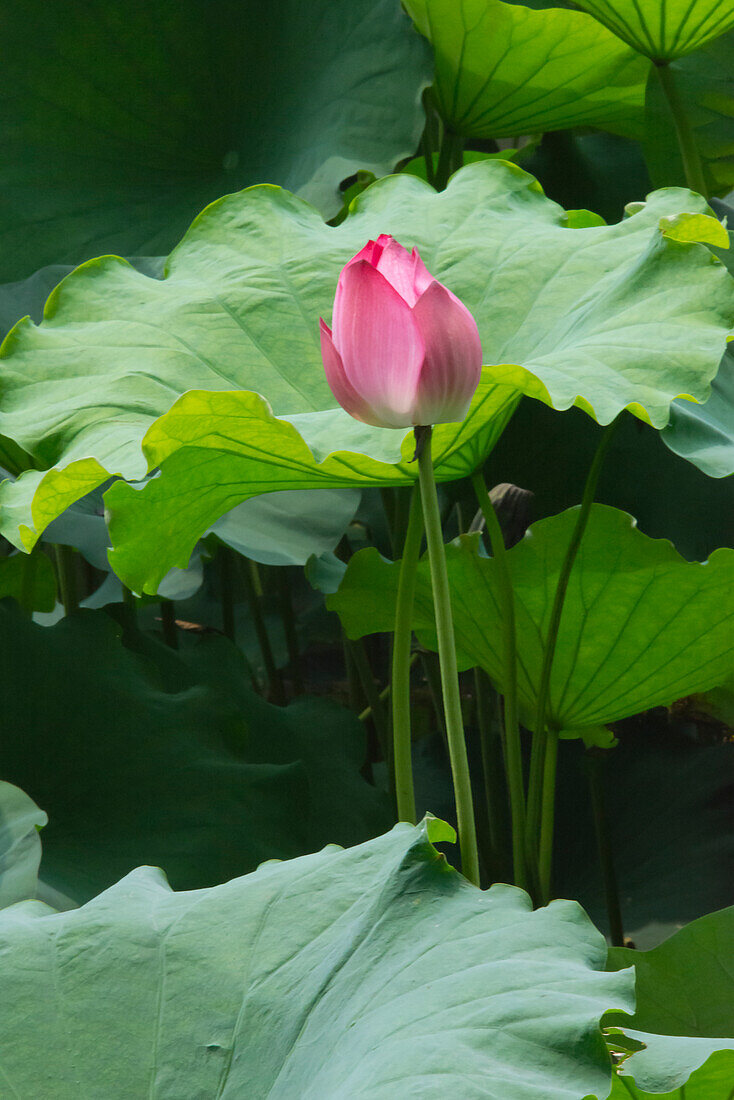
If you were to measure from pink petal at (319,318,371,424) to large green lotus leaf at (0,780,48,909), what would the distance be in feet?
1.24

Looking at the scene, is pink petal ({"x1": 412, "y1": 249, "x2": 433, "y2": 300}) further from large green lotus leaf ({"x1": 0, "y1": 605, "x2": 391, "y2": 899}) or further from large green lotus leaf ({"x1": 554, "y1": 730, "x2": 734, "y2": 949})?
large green lotus leaf ({"x1": 554, "y1": 730, "x2": 734, "y2": 949})

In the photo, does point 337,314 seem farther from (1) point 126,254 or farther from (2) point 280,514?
(1) point 126,254

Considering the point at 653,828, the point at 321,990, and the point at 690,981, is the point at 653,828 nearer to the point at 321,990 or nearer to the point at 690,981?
the point at 690,981

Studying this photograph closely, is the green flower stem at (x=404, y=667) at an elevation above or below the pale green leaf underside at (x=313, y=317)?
below

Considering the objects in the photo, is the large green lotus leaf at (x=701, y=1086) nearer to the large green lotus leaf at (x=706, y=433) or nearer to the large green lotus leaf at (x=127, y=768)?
the large green lotus leaf at (x=706, y=433)

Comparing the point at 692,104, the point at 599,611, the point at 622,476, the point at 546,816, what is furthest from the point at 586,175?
the point at 546,816

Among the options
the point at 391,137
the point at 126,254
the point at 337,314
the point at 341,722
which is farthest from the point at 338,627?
the point at 337,314

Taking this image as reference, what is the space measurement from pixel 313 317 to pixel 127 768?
0.45 m

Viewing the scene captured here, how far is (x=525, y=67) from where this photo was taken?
1135mm

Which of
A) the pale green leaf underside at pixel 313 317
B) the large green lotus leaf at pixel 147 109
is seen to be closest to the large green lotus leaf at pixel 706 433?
the pale green leaf underside at pixel 313 317

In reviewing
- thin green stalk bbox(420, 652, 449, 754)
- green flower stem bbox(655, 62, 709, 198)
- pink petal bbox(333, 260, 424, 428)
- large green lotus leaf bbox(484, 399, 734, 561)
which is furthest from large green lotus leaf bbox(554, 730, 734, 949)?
pink petal bbox(333, 260, 424, 428)

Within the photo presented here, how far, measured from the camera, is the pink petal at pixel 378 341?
54 centimetres

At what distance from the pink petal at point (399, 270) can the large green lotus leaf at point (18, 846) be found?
1.43 feet

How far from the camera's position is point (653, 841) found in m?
1.22
